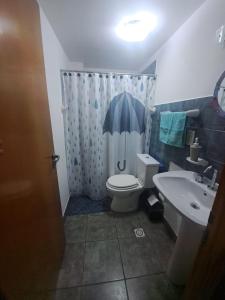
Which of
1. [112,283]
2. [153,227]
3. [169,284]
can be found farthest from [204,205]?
[112,283]

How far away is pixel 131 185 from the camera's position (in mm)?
1797

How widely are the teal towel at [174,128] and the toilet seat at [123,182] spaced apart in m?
0.68

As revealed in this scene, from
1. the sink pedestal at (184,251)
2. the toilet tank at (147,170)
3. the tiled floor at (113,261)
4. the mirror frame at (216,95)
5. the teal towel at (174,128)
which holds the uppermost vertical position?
the mirror frame at (216,95)

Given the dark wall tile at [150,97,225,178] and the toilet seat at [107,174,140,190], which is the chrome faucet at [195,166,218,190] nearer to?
the dark wall tile at [150,97,225,178]

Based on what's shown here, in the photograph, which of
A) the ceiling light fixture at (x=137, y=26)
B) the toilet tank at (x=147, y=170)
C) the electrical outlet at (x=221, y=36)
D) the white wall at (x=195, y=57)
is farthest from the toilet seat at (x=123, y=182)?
the ceiling light fixture at (x=137, y=26)

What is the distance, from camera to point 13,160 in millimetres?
630

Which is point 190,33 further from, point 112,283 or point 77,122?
point 112,283

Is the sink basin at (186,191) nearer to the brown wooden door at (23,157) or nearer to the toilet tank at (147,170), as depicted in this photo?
the toilet tank at (147,170)

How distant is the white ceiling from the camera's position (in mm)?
1143

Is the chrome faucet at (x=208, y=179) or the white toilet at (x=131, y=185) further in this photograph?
the white toilet at (x=131, y=185)

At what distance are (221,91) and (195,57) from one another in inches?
18.1

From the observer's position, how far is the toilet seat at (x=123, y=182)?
5.82 ft

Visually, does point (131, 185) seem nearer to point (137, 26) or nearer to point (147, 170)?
point (147, 170)

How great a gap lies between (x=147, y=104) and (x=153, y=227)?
1.62 m
